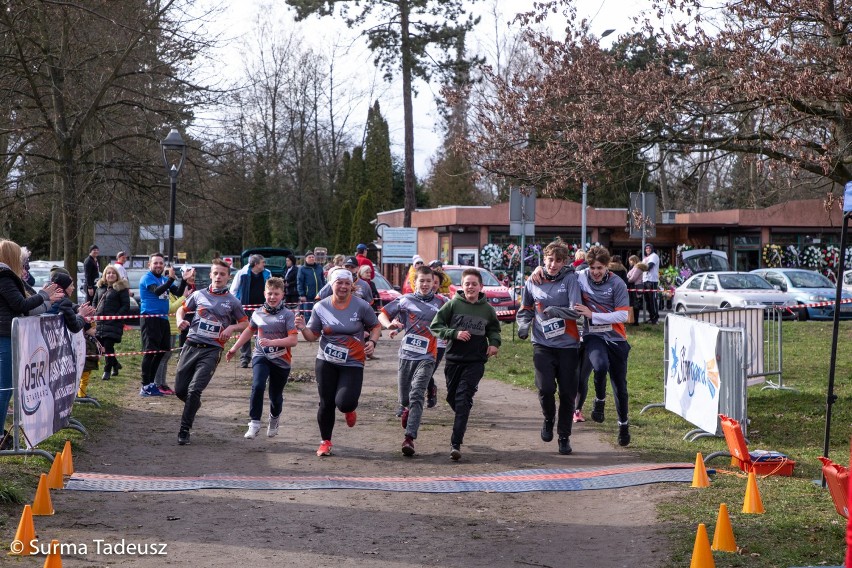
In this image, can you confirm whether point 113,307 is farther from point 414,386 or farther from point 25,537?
point 25,537

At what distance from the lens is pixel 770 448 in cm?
1016

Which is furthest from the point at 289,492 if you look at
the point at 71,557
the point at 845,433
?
the point at 845,433

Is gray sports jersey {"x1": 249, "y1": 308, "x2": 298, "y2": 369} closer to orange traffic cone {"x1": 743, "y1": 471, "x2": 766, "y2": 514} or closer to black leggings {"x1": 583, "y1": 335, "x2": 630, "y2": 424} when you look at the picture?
black leggings {"x1": 583, "y1": 335, "x2": 630, "y2": 424}

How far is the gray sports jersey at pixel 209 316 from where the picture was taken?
1072 centimetres

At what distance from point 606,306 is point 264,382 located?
3632mm

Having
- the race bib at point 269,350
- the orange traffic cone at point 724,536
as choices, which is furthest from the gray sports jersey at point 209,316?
the orange traffic cone at point 724,536

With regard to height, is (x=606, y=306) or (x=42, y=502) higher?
(x=606, y=306)

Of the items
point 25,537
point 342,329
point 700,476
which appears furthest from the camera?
point 342,329

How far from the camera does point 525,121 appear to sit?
15195 mm

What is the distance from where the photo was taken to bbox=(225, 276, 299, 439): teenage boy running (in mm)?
10609

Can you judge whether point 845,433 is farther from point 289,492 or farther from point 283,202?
point 283,202

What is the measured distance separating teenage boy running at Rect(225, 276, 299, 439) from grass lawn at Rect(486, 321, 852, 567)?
358 centimetres

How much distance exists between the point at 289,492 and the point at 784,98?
25.0 feet

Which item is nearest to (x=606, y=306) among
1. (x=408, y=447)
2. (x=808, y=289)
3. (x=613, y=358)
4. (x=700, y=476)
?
(x=613, y=358)
